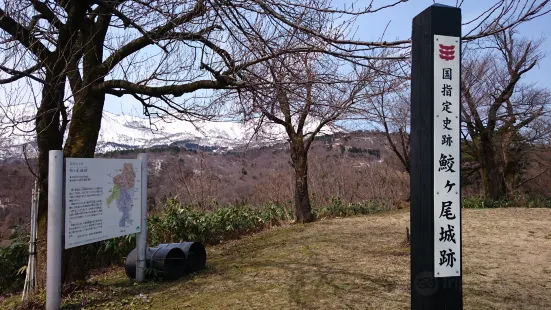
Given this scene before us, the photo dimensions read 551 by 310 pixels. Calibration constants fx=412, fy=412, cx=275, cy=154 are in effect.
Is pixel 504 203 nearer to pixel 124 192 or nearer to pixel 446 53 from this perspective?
pixel 124 192

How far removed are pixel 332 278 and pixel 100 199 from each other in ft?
8.60

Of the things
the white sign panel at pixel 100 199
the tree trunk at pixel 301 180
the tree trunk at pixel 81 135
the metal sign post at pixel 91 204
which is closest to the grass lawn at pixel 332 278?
the tree trunk at pixel 81 135

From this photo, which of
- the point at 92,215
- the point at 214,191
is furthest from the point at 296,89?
the point at 214,191

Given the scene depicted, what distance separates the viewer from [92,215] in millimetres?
4113

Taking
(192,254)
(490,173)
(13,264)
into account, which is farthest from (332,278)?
(490,173)

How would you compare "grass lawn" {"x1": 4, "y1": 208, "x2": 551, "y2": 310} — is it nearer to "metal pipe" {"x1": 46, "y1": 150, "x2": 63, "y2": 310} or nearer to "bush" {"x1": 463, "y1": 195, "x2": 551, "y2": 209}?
"metal pipe" {"x1": 46, "y1": 150, "x2": 63, "y2": 310}

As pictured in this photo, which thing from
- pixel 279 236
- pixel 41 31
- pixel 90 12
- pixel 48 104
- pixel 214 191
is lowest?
pixel 279 236

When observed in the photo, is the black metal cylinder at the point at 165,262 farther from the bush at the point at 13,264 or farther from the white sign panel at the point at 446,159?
the white sign panel at the point at 446,159

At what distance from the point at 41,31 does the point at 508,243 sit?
23.8 ft

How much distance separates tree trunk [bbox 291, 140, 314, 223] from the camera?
32.5 feet

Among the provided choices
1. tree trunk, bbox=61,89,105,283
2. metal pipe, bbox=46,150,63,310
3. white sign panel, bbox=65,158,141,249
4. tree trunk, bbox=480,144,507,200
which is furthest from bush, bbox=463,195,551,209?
metal pipe, bbox=46,150,63,310

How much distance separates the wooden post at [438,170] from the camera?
7.70 ft

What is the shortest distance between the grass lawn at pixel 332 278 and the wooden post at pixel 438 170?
134 cm

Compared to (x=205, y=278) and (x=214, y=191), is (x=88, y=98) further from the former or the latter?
(x=214, y=191)
